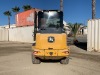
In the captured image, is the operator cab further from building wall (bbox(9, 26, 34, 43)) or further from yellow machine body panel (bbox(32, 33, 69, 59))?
building wall (bbox(9, 26, 34, 43))

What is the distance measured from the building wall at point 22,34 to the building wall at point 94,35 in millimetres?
20605

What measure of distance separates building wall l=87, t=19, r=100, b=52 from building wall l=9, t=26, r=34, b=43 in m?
20.6

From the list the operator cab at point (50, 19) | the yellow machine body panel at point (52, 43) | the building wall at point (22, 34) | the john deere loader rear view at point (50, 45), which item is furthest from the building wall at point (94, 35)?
the building wall at point (22, 34)

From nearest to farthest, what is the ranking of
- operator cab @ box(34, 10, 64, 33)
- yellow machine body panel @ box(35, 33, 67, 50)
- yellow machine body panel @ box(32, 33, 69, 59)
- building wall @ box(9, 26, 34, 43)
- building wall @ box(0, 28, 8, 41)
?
yellow machine body panel @ box(32, 33, 69, 59)
yellow machine body panel @ box(35, 33, 67, 50)
operator cab @ box(34, 10, 64, 33)
building wall @ box(9, 26, 34, 43)
building wall @ box(0, 28, 8, 41)

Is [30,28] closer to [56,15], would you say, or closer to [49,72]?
[56,15]

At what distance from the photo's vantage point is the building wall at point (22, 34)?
43500 mm

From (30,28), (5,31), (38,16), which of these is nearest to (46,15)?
(38,16)

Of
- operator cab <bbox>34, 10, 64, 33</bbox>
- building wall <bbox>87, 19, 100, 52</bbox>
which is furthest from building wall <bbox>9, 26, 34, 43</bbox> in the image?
operator cab <bbox>34, 10, 64, 33</bbox>

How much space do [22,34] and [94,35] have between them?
86.2 feet

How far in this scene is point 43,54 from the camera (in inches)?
529

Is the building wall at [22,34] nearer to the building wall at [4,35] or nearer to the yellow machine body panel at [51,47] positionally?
the building wall at [4,35]

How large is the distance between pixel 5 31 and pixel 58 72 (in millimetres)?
44813

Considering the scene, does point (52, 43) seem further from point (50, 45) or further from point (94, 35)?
point (94, 35)

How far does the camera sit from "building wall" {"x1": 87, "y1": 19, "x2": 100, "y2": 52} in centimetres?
2199
